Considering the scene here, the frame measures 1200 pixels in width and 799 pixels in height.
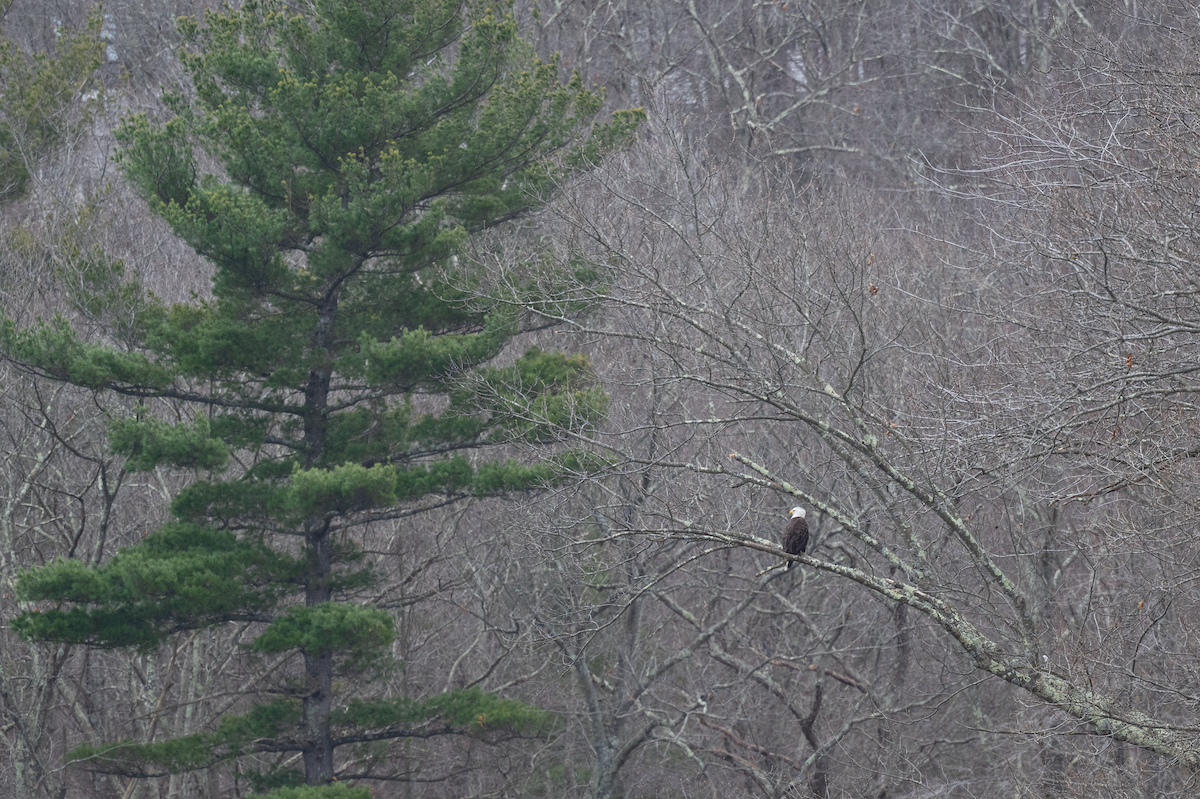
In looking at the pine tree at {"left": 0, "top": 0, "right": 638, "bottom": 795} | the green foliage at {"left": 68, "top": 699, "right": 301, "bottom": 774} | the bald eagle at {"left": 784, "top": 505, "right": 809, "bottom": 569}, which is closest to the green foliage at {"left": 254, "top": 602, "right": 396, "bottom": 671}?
the pine tree at {"left": 0, "top": 0, "right": 638, "bottom": 795}

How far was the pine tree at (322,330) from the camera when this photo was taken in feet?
33.0

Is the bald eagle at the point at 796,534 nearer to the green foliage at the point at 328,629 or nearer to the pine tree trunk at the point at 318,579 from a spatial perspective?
the green foliage at the point at 328,629

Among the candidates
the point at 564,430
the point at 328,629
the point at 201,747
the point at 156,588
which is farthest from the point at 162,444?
the point at 564,430

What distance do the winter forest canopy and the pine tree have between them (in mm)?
48

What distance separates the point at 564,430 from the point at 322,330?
434cm

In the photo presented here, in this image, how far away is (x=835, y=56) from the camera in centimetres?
2833

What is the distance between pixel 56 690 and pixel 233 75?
8455 millimetres

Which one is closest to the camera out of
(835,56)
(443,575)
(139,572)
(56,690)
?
(139,572)

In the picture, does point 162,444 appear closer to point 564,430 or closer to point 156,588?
point 156,588

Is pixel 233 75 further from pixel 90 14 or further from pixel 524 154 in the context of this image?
pixel 90 14

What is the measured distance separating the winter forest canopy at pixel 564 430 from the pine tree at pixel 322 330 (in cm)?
5

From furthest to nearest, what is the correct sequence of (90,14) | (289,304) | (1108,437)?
(90,14) < (289,304) < (1108,437)

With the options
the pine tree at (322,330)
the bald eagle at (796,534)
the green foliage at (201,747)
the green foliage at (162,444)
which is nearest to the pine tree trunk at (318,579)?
the pine tree at (322,330)

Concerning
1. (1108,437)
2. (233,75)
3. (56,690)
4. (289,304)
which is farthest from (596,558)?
(56,690)
